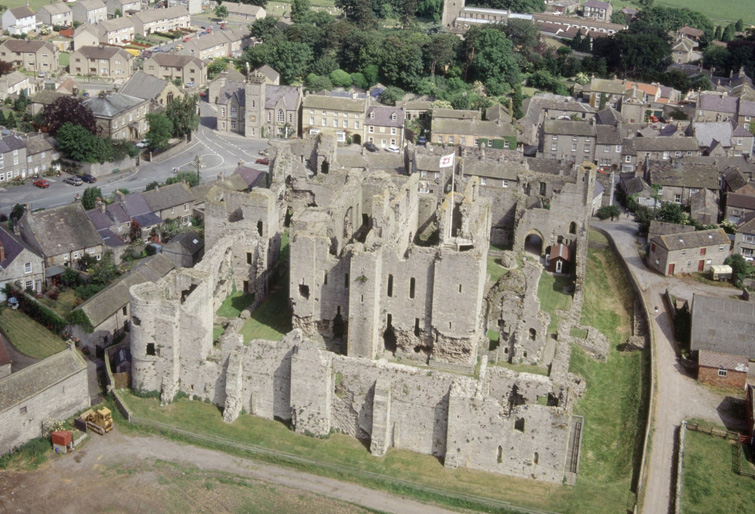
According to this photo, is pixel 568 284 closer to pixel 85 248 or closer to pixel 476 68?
pixel 85 248

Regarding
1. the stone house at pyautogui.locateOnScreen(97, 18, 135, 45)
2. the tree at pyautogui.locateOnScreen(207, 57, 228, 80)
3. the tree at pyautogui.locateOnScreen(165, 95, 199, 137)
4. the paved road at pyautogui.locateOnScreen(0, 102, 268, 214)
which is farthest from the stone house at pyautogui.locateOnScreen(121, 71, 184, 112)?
the stone house at pyautogui.locateOnScreen(97, 18, 135, 45)

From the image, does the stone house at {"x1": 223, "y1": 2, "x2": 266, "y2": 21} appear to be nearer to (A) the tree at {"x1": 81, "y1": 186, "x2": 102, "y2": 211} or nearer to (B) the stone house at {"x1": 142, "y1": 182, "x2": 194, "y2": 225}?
(A) the tree at {"x1": 81, "y1": 186, "x2": 102, "y2": 211}

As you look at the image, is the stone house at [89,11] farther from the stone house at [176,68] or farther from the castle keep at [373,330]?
the castle keep at [373,330]

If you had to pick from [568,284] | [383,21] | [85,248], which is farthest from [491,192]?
[383,21]

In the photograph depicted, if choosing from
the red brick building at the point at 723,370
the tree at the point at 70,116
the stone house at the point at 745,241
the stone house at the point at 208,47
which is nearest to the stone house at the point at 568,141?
the stone house at the point at 745,241

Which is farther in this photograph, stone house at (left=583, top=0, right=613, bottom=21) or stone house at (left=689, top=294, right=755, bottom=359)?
stone house at (left=583, top=0, right=613, bottom=21)

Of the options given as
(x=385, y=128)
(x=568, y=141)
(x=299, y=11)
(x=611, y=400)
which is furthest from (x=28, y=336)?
(x=299, y=11)

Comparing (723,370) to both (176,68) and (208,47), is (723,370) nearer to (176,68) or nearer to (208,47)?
(176,68)
